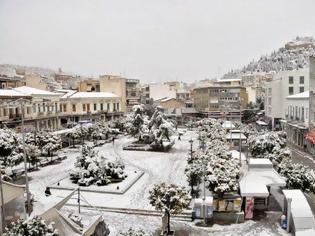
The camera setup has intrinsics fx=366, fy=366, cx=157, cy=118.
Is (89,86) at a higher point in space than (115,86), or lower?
higher

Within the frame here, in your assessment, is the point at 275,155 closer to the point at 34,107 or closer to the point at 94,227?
the point at 94,227

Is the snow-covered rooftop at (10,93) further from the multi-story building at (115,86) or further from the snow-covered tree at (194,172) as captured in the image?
the snow-covered tree at (194,172)

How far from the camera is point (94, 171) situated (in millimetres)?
23359

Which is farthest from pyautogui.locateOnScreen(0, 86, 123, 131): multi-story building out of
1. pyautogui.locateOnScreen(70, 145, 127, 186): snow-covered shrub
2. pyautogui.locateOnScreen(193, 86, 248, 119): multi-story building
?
pyautogui.locateOnScreen(193, 86, 248, 119): multi-story building

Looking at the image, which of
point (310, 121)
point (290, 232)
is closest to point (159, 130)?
point (310, 121)

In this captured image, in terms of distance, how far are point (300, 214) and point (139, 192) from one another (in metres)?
9.45

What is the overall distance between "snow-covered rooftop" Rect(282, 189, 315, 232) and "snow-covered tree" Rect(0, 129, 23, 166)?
56.6 feet

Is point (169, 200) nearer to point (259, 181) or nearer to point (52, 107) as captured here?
point (259, 181)

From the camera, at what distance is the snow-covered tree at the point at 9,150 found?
954 inches

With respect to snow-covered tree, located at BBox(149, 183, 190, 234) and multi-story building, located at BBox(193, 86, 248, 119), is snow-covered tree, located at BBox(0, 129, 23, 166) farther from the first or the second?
multi-story building, located at BBox(193, 86, 248, 119)

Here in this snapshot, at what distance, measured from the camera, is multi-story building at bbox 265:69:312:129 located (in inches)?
2067

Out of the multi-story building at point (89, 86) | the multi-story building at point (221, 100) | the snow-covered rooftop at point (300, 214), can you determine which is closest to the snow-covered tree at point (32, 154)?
the snow-covered rooftop at point (300, 214)

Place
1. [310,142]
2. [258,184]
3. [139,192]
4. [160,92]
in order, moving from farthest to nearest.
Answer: [160,92] → [310,142] → [139,192] → [258,184]

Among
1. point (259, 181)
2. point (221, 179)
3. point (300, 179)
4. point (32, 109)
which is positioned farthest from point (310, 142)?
point (32, 109)
